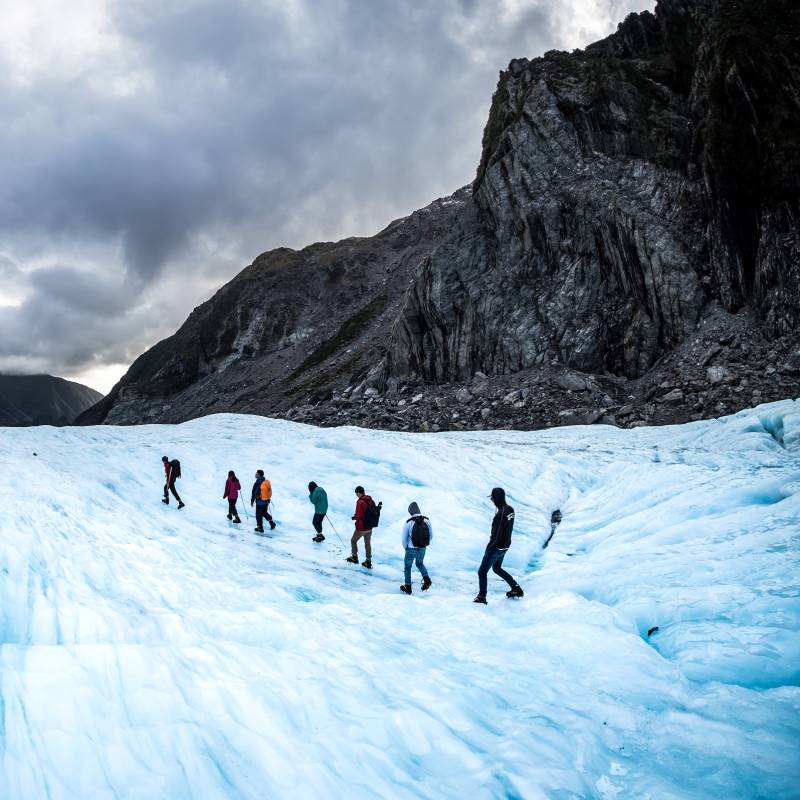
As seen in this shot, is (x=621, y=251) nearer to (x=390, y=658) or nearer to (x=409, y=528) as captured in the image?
(x=409, y=528)

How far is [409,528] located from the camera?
1024cm

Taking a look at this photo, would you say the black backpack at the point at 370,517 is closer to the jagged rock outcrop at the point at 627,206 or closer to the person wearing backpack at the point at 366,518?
the person wearing backpack at the point at 366,518

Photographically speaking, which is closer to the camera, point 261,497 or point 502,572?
point 502,572

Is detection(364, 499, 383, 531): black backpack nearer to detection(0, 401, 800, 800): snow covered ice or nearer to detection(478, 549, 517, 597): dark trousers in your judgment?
detection(0, 401, 800, 800): snow covered ice

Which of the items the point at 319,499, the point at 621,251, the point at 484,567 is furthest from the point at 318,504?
the point at 621,251

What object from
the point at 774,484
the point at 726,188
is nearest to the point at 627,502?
the point at 774,484

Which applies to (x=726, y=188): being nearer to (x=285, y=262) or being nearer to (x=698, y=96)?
(x=698, y=96)

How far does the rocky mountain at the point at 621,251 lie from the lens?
127ft

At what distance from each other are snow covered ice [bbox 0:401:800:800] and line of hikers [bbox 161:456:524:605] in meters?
0.50

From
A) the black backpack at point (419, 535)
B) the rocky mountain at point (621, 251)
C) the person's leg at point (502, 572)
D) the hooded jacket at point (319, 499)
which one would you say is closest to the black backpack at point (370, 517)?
the black backpack at point (419, 535)

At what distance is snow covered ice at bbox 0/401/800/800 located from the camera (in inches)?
174

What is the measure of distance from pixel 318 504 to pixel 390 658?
24.4ft

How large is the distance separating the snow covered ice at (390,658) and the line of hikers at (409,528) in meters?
0.50

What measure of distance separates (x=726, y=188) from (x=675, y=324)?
1161 cm
